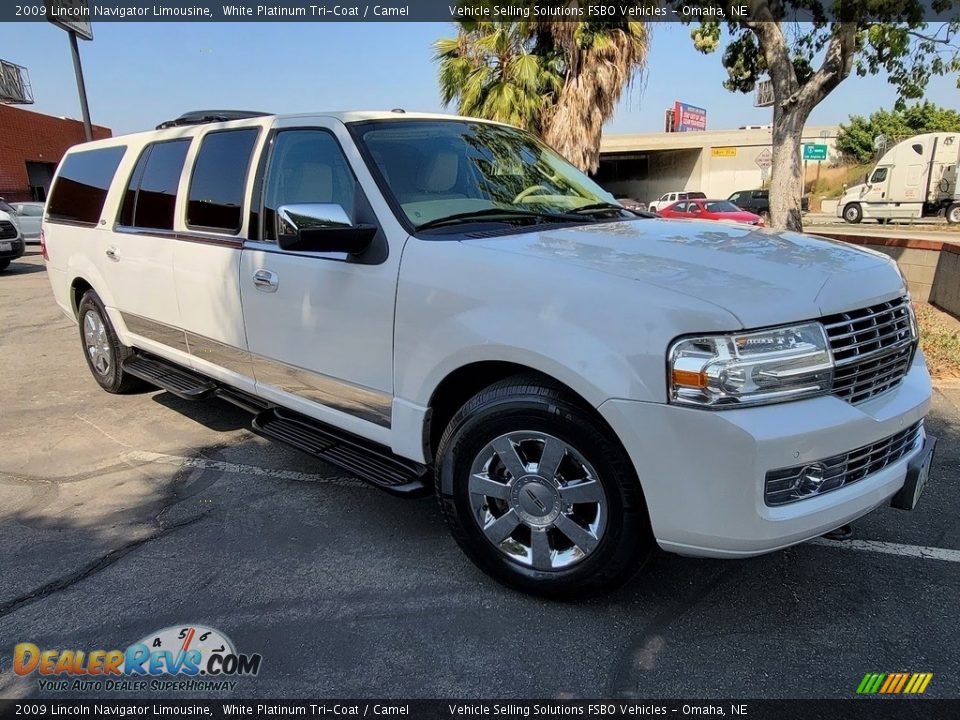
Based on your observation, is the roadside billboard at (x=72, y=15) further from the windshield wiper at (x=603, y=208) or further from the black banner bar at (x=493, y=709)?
the black banner bar at (x=493, y=709)

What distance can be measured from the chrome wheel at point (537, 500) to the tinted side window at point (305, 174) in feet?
4.39

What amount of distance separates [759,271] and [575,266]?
65cm

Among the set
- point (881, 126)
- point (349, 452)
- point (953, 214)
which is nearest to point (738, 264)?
point (349, 452)

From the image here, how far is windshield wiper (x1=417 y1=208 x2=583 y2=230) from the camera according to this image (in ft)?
9.93

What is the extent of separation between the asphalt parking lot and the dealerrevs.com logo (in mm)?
47

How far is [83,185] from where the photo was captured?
17.9 feet

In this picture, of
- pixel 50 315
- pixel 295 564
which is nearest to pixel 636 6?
pixel 50 315

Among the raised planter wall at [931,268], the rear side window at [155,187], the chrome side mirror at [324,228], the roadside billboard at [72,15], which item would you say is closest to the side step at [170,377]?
the rear side window at [155,187]

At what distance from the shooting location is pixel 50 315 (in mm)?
9836

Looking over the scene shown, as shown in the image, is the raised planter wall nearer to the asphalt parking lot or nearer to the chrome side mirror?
the asphalt parking lot

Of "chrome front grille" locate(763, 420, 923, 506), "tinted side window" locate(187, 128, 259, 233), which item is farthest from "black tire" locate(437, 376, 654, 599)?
→ "tinted side window" locate(187, 128, 259, 233)

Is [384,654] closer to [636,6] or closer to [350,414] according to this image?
[350,414]

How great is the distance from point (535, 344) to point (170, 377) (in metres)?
3.29

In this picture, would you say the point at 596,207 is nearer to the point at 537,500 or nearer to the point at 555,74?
the point at 537,500
